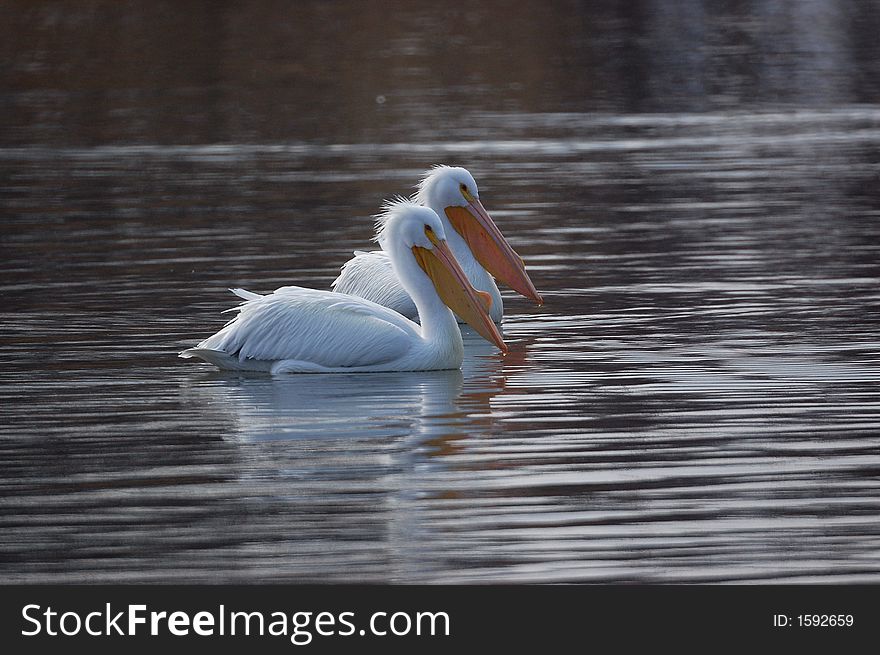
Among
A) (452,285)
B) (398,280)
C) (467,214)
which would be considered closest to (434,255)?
(452,285)

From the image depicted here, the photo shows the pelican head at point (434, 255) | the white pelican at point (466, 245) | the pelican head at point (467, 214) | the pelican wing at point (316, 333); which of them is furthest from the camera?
the pelican head at point (467, 214)

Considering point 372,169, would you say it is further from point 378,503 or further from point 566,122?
point 378,503

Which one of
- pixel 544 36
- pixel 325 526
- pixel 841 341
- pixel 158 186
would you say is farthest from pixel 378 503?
pixel 544 36

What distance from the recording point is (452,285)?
9383 mm

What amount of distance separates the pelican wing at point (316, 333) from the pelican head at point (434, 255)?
1.29 feet

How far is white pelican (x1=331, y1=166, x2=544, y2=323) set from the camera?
1078 centimetres

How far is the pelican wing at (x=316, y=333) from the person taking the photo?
8883 millimetres

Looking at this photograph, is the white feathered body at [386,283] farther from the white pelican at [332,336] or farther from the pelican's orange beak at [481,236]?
the white pelican at [332,336]

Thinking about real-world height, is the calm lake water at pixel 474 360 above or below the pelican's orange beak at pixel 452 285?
below

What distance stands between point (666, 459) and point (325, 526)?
56.8 inches

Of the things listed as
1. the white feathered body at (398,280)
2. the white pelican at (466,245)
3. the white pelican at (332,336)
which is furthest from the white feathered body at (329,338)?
the white pelican at (466,245)

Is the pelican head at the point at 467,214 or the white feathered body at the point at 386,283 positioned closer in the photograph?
the white feathered body at the point at 386,283

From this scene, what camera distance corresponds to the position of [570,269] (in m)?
12.4

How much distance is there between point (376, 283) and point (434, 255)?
128 cm
